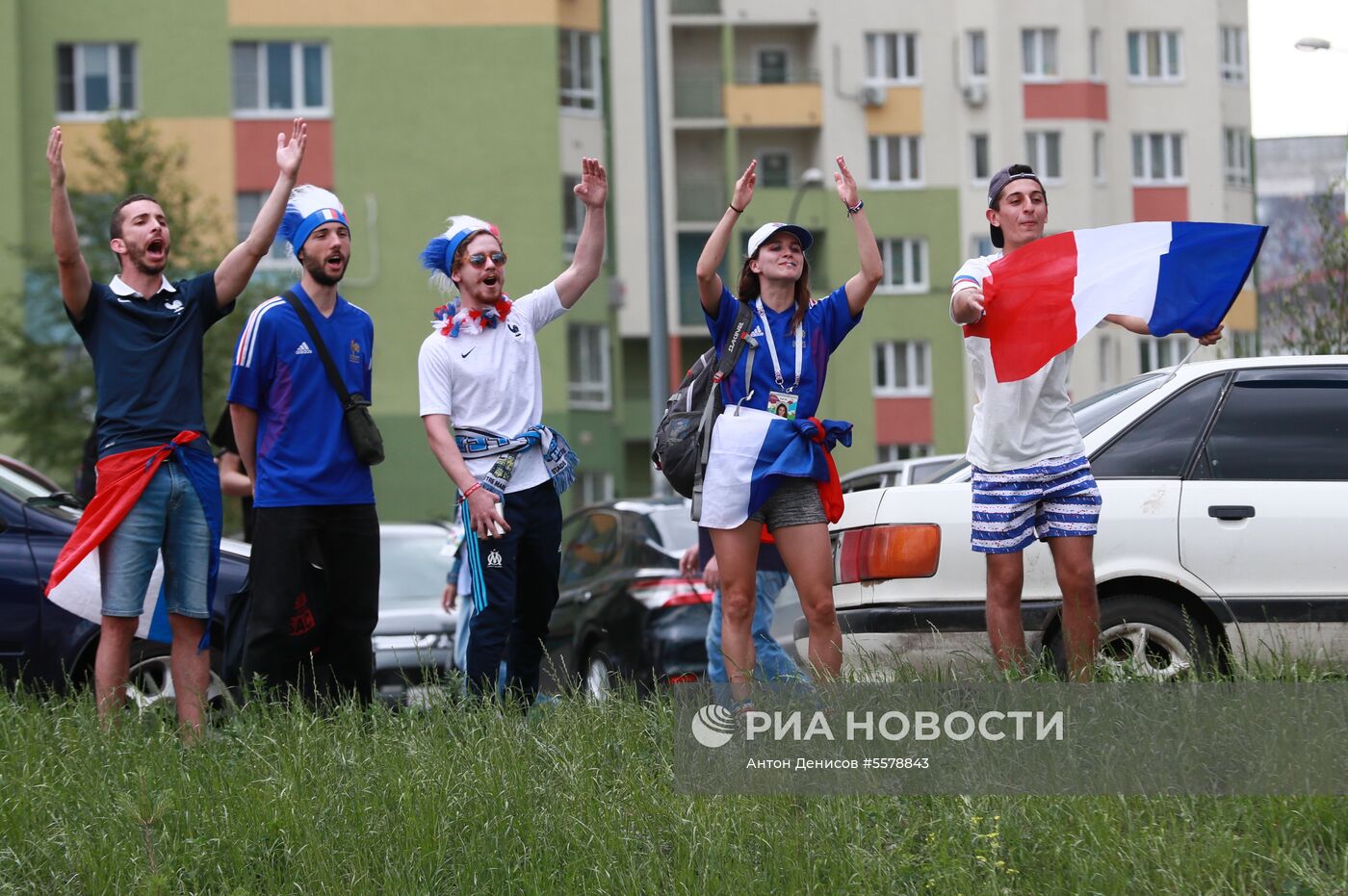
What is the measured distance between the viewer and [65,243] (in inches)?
255

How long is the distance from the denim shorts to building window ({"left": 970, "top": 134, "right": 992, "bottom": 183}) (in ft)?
151

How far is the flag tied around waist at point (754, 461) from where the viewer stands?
643 cm

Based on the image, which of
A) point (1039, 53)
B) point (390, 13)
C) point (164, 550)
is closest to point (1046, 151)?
point (1039, 53)

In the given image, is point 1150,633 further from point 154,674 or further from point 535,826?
point 154,674

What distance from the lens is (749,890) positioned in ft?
15.2

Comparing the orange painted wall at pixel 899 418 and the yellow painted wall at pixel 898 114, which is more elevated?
the yellow painted wall at pixel 898 114

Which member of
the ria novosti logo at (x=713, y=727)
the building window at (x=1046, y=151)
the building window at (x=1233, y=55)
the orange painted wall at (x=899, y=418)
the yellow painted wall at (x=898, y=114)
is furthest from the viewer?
the building window at (x=1233, y=55)

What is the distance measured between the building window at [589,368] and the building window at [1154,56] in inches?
777

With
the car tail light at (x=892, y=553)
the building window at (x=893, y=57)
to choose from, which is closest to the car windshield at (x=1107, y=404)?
the car tail light at (x=892, y=553)

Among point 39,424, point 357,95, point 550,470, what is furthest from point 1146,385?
point 357,95

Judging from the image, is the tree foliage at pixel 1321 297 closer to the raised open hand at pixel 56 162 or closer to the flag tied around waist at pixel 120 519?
the flag tied around waist at pixel 120 519

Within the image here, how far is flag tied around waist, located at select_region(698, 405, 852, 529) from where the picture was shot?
6.43m

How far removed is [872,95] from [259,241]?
45805mm

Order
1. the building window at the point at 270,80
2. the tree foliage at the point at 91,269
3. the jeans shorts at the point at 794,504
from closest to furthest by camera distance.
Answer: the jeans shorts at the point at 794,504 → the tree foliage at the point at 91,269 → the building window at the point at 270,80
